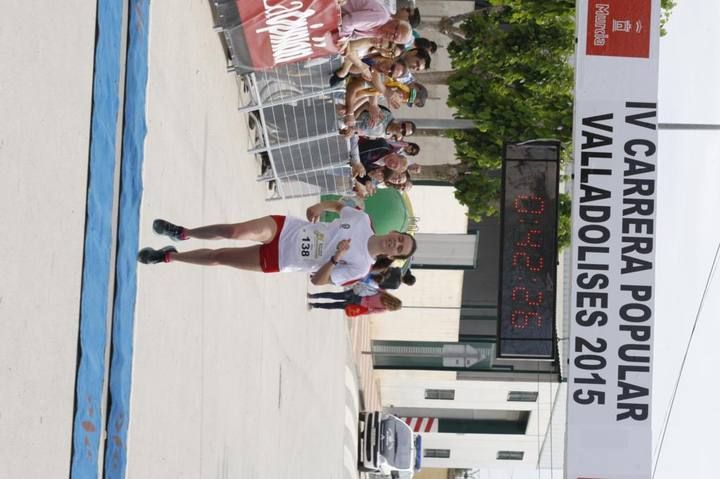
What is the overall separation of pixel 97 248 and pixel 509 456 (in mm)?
34311

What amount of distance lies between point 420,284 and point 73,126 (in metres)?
21.8

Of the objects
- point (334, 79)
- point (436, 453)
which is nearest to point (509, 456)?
point (436, 453)

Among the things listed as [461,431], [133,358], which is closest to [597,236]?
[133,358]

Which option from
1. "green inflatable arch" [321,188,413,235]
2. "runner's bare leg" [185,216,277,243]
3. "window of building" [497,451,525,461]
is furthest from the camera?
"window of building" [497,451,525,461]

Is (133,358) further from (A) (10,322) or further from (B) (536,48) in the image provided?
(B) (536,48)

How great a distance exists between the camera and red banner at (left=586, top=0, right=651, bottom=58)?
937cm

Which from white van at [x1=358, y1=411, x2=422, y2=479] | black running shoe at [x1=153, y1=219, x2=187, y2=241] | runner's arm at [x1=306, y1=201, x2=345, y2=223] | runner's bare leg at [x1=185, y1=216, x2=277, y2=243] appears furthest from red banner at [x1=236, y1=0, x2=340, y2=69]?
white van at [x1=358, y1=411, x2=422, y2=479]

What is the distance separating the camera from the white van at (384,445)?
2534cm

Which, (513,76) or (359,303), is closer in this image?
(359,303)

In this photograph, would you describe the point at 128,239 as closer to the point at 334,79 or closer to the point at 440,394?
the point at 334,79

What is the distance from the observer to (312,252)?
25.3 ft

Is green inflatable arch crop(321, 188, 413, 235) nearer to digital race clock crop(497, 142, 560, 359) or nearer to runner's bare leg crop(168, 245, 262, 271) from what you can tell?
digital race clock crop(497, 142, 560, 359)

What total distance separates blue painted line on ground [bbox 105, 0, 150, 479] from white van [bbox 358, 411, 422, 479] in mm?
19859

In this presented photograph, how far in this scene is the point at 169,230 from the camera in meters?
6.95
